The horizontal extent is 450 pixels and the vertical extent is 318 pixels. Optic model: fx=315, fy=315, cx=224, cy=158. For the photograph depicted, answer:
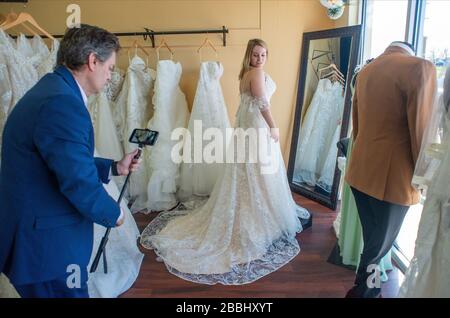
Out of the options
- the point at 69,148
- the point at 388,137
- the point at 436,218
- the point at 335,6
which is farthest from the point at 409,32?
the point at 69,148

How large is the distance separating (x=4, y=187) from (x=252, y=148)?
56.6 inches

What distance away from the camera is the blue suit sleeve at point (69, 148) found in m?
0.72

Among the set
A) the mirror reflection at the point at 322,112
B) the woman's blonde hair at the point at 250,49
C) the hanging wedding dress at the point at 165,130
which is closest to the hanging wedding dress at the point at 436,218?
the woman's blonde hair at the point at 250,49

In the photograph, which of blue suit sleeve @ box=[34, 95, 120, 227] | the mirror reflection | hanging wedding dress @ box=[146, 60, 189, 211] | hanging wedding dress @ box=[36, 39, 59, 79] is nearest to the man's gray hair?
blue suit sleeve @ box=[34, 95, 120, 227]

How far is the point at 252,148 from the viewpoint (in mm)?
2033

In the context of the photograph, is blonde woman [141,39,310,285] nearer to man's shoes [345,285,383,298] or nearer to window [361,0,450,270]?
window [361,0,450,270]

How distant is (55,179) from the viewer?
0.79m

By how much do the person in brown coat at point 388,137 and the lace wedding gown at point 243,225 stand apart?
724mm

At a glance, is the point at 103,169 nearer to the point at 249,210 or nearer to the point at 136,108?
the point at 249,210

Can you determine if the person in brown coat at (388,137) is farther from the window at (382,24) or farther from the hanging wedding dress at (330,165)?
the hanging wedding dress at (330,165)

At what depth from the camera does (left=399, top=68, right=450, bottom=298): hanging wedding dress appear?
848 millimetres

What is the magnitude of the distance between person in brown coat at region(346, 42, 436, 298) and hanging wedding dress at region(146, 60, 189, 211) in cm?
160

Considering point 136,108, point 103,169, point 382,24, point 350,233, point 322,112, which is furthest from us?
point 322,112

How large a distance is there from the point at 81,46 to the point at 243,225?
4.86 ft
